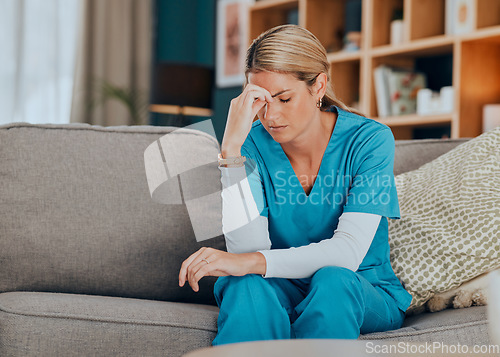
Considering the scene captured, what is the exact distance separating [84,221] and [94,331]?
1.32 ft

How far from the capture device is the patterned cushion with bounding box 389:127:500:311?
1.48m

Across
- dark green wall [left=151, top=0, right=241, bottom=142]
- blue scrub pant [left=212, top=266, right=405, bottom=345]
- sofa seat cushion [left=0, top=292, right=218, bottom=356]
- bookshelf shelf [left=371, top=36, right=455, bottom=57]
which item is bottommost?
sofa seat cushion [left=0, top=292, right=218, bottom=356]

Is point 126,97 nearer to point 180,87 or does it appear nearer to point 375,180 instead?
point 180,87

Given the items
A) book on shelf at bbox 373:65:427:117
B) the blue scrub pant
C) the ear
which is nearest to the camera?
the blue scrub pant

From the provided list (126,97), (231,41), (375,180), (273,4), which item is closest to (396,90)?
(273,4)

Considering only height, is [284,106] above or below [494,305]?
above

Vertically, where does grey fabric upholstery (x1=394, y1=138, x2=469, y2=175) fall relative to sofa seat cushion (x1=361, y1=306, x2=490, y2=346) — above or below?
above

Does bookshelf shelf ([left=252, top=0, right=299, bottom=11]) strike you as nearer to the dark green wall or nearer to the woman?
the dark green wall

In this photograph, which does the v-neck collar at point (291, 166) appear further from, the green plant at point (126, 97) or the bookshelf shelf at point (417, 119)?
the green plant at point (126, 97)

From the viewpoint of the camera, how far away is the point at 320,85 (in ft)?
5.00

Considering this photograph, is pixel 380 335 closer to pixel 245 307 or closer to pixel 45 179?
pixel 245 307

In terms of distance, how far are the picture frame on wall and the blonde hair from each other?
300cm

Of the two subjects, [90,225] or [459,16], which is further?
[459,16]

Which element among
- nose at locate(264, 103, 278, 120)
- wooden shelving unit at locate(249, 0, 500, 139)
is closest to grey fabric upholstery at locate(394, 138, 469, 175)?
nose at locate(264, 103, 278, 120)
